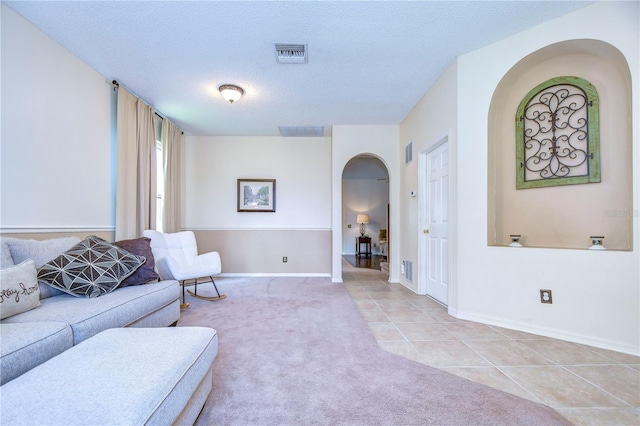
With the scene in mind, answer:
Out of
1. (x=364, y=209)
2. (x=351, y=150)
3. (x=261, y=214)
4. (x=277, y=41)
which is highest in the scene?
(x=277, y=41)

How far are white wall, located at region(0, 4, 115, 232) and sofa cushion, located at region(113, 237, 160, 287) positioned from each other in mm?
694

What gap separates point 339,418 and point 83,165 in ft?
10.6

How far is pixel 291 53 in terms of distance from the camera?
8.81 feet

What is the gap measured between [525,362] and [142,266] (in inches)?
118

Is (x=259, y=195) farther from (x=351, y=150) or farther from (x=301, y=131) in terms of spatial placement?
(x=351, y=150)

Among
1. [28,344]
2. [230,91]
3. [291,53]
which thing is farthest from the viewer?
[230,91]

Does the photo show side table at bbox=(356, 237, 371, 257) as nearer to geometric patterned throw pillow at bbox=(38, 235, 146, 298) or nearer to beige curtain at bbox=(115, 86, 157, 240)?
beige curtain at bbox=(115, 86, 157, 240)

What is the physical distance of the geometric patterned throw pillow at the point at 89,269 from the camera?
1.88 meters

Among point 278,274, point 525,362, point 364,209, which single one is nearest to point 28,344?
point 525,362

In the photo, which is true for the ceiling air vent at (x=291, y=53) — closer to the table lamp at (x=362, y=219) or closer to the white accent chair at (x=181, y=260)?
the white accent chair at (x=181, y=260)

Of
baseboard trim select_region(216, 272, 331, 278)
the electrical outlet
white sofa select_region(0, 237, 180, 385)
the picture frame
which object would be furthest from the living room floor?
the picture frame

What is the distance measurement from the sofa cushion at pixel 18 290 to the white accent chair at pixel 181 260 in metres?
1.45

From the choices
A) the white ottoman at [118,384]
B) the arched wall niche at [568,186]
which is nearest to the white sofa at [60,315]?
the white ottoman at [118,384]

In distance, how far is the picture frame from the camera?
5.20 meters
